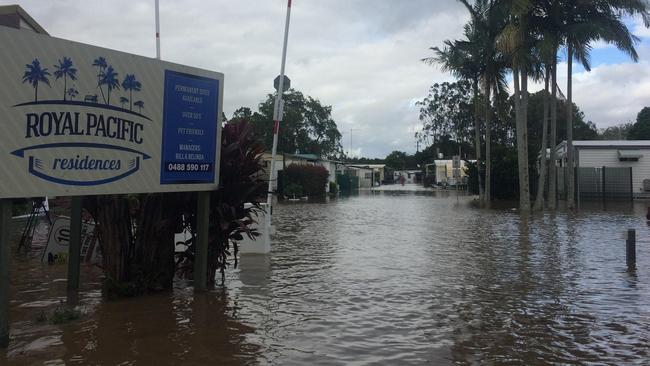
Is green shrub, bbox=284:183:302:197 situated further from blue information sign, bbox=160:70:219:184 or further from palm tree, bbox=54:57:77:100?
palm tree, bbox=54:57:77:100

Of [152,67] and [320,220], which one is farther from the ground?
[152,67]

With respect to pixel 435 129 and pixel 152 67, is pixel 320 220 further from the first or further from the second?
pixel 435 129

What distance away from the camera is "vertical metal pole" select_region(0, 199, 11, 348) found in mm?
4809

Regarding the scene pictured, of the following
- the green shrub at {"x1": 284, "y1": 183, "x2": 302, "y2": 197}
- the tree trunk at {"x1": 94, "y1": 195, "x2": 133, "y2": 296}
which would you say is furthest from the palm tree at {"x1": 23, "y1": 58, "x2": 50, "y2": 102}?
the green shrub at {"x1": 284, "y1": 183, "x2": 302, "y2": 197}

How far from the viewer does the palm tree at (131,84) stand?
5982mm

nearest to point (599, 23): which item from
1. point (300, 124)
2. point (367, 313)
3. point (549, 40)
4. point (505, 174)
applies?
point (549, 40)

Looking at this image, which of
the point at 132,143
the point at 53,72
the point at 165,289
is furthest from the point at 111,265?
the point at 53,72

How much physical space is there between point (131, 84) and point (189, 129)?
3.18 ft

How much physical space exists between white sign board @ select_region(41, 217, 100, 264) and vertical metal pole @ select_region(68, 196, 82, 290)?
1.89 metres

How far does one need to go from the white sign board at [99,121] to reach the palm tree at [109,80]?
0.04 feet

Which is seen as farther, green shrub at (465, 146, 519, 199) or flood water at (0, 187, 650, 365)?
green shrub at (465, 146, 519, 199)

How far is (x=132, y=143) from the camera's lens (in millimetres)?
6070

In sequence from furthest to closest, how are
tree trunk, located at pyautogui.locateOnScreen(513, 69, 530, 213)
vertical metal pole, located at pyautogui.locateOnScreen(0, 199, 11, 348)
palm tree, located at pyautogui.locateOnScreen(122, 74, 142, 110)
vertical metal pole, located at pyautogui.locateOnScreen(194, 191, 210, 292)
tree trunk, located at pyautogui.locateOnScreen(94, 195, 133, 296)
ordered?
1. tree trunk, located at pyautogui.locateOnScreen(513, 69, 530, 213)
2. vertical metal pole, located at pyautogui.locateOnScreen(194, 191, 210, 292)
3. tree trunk, located at pyautogui.locateOnScreen(94, 195, 133, 296)
4. palm tree, located at pyautogui.locateOnScreen(122, 74, 142, 110)
5. vertical metal pole, located at pyautogui.locateOnScreen(0, 199, 11, 348)

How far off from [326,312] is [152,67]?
3525 millimetres
